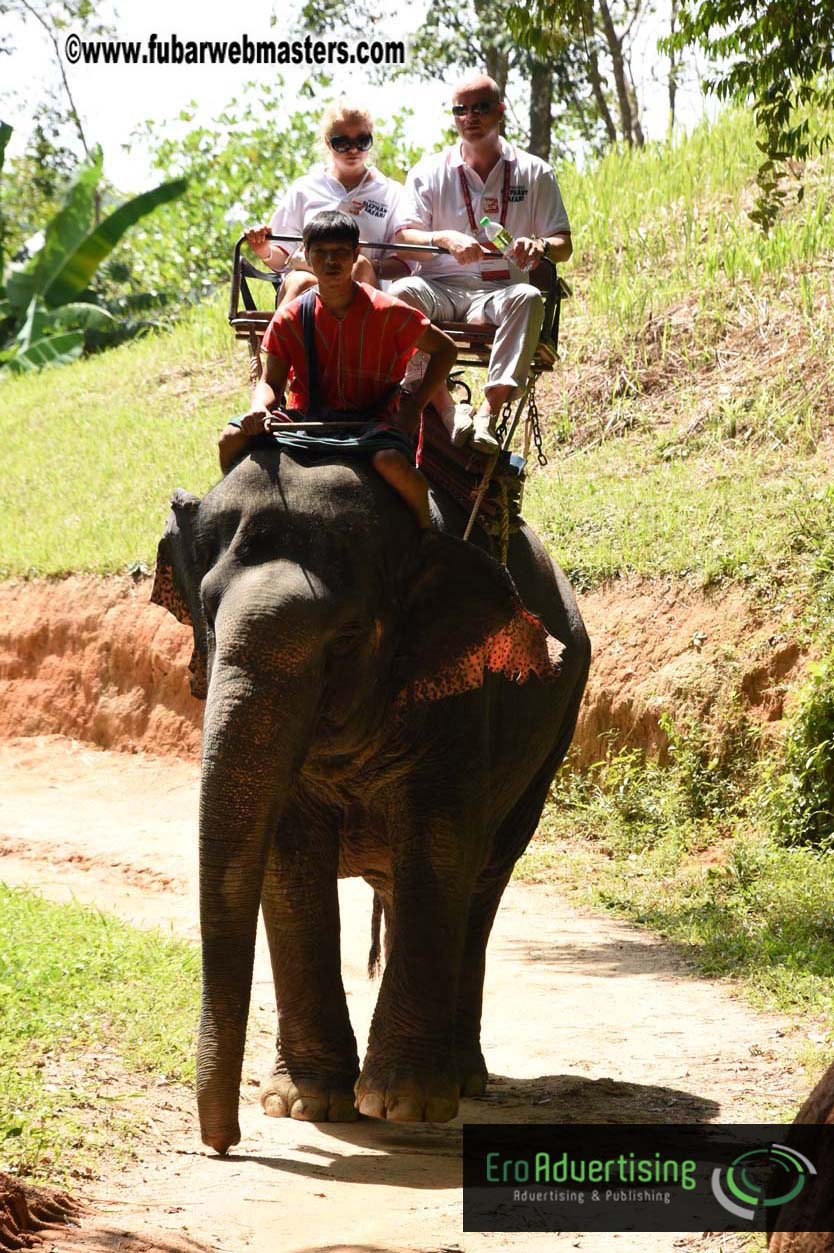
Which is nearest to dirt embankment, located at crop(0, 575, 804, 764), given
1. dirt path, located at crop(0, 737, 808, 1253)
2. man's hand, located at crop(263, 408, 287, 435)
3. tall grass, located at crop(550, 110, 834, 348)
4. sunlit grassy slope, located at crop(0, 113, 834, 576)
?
sunlit grassy slope, located at crop(0, 113, 834, 576)

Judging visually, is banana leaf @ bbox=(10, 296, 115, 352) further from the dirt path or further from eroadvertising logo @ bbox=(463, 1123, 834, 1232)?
eroadvertising logo @ bbox=(463, 1123, 834, 1232)

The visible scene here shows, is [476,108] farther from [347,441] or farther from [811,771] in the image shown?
[811,771]

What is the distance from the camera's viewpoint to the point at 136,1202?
415 centimetres

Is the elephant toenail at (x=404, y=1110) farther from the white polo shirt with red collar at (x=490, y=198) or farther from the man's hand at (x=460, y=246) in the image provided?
the white polo shirt with red collar at (x=490, y=198)

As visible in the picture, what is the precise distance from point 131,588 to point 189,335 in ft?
27.4

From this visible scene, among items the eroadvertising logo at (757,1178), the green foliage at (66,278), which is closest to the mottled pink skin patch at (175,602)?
the eroadvertising logo at (757,1178)

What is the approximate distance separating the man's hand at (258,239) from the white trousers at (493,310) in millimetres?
527

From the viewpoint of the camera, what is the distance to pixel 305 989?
5258mm

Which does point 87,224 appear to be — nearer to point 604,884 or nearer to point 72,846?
point 72,846

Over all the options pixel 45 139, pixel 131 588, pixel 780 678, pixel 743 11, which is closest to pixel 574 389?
pixel 131 588

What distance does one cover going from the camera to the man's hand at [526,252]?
598cm

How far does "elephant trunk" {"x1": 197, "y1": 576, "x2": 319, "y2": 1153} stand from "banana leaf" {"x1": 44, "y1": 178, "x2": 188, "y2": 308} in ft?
62.6

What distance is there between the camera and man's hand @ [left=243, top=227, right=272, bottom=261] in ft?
19.8

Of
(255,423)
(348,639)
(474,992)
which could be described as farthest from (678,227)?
(348,639)
